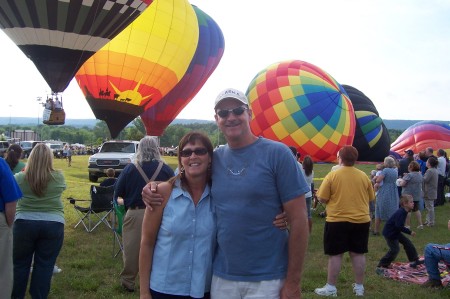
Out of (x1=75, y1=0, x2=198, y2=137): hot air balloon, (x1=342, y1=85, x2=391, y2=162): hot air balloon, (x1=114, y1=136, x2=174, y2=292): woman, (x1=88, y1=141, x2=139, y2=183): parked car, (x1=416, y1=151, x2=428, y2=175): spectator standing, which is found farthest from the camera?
(x1=342, y1=85, x2=391, y2=162): hot air balloon

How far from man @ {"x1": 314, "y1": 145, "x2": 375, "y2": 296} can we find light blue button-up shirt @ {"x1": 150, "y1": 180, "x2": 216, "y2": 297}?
2591 mm

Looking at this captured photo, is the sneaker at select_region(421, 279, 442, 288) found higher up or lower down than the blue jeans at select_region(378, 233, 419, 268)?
lower down

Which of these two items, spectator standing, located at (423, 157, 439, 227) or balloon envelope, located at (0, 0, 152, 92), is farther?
balloon envelope, located at (0, 0, 152, 92)

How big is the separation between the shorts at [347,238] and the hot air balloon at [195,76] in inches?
485

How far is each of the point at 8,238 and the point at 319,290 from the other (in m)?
2.89

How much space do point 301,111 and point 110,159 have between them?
20.0 feet

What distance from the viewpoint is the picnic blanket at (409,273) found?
211 inches

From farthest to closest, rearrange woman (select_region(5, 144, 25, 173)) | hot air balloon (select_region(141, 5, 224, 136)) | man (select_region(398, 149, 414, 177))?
hot air balloon (select_region(141, 5, 224, 136))
man (select_region(398, 149, 414, 177))
woman (select_region(5, 144, 25, 173))

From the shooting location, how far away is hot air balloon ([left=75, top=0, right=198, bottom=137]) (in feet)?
42.5

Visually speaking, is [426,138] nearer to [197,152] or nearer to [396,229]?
[396,229]

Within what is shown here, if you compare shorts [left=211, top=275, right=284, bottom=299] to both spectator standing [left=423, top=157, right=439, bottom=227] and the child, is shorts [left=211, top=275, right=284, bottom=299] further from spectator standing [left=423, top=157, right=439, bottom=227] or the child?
spectator standing [left=423, top=157, right=439, bottom=227]

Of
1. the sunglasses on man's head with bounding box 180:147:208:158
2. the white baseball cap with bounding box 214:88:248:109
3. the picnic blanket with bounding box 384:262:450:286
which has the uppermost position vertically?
the white baseball cap with bounding box 214:88:248:109

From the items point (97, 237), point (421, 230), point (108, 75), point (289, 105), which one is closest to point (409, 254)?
point (421, 230)

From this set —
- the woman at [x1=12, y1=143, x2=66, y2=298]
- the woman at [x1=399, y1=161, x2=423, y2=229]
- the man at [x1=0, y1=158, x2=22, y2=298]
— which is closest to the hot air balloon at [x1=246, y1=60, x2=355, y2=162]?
the woman at [x1=399, y1=161, x2=423, y2=229]
